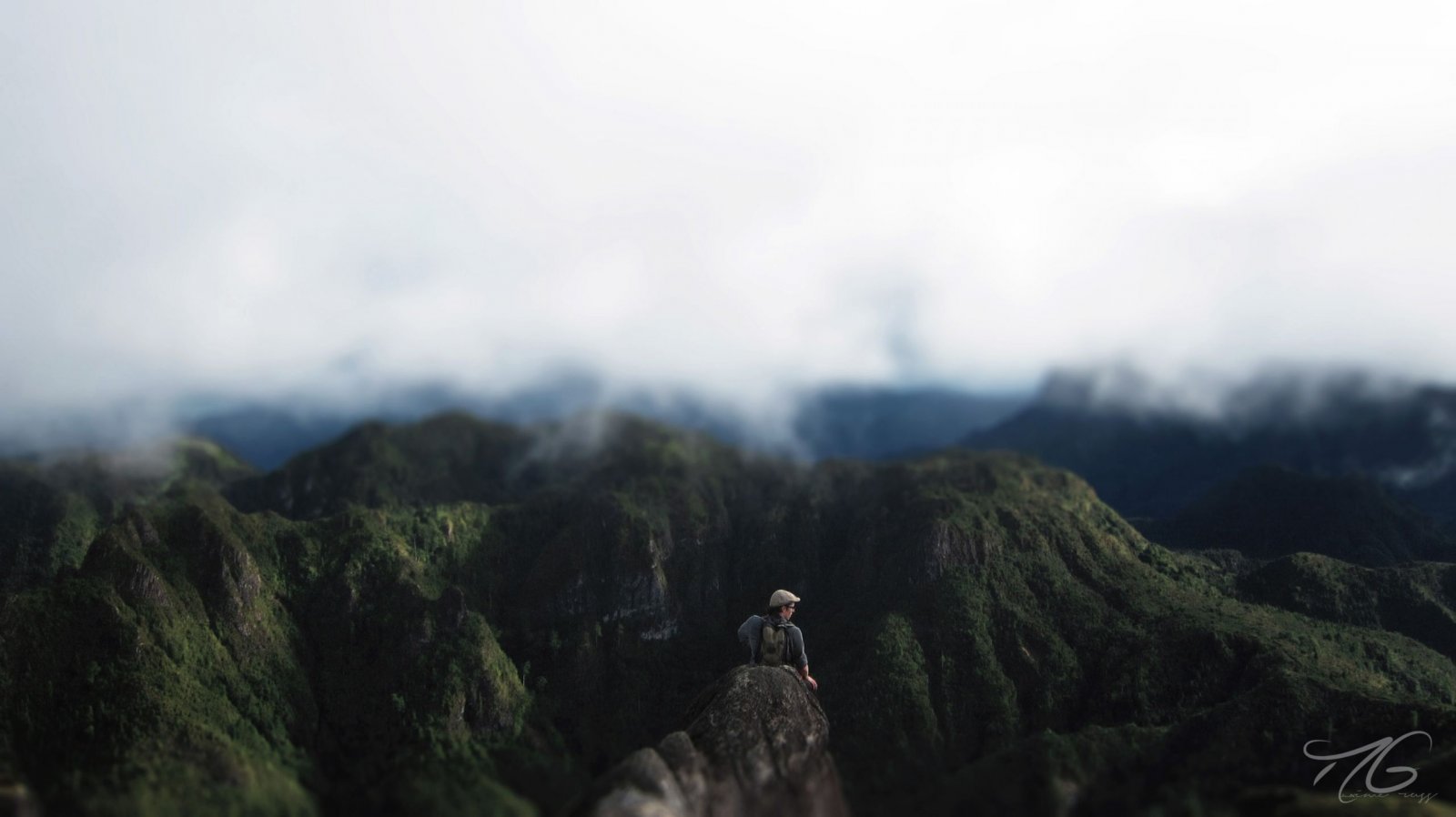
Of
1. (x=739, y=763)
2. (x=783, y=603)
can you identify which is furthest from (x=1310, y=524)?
(x=739, y=763)

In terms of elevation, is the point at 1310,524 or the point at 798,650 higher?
the point at 798,650

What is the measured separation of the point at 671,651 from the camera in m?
148

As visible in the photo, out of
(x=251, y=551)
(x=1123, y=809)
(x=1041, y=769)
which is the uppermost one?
(x=251, y=551)

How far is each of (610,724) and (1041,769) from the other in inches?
3204

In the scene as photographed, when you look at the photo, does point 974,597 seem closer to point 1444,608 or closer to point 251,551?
point 1444,608

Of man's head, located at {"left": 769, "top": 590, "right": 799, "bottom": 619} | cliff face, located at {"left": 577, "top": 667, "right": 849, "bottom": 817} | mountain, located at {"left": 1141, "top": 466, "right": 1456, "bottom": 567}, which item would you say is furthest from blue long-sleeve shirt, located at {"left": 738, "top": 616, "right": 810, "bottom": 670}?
mountain, located at {"left": 1141, "top": 466, "right": 1456, "bottom": 567}

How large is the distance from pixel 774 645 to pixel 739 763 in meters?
10.3

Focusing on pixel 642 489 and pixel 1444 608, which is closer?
pixel 1444 608

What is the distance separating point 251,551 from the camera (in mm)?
138375

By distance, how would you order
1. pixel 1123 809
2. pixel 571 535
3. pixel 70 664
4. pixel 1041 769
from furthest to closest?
pixel 571 535 < pixel 70 664 < pixel 1041 769 < pixel 1123 809

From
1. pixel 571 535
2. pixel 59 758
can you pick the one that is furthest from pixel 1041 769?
pixel 571 535
